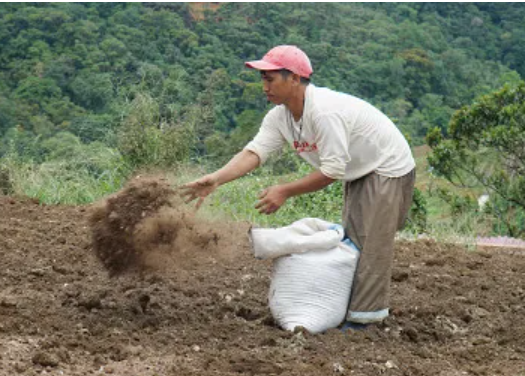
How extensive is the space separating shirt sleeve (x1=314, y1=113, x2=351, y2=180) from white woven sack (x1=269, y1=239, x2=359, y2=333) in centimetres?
48

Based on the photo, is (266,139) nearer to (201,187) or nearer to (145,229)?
(201,187)

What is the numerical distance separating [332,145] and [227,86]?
1342 cm

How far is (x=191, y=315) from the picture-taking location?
4941 millimetres

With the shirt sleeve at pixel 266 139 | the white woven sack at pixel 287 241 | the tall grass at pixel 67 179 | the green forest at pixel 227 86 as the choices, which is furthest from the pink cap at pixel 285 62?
the tall grass at pixel 67 179

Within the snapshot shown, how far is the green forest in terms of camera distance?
10.5 m

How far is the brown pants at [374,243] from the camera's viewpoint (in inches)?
190

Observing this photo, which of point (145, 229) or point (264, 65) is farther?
point (145, 229)

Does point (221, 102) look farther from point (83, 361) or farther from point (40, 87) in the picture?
point (83, 361)

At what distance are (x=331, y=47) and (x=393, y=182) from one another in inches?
707

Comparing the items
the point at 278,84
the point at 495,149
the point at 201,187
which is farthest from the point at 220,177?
the point at 495,149

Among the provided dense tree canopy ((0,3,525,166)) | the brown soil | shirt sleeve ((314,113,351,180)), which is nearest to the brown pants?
the brown soil

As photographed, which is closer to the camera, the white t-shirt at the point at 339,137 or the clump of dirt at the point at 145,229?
the white t-shirt at the point at 339,137

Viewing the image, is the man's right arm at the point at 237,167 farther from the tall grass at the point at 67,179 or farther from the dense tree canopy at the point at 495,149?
the dense tree canopy at the point at 495,149

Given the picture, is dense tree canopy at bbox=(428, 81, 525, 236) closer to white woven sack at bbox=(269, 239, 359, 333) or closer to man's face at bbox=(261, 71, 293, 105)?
white woven sack at bbox=(269, 239, 359, 333)
